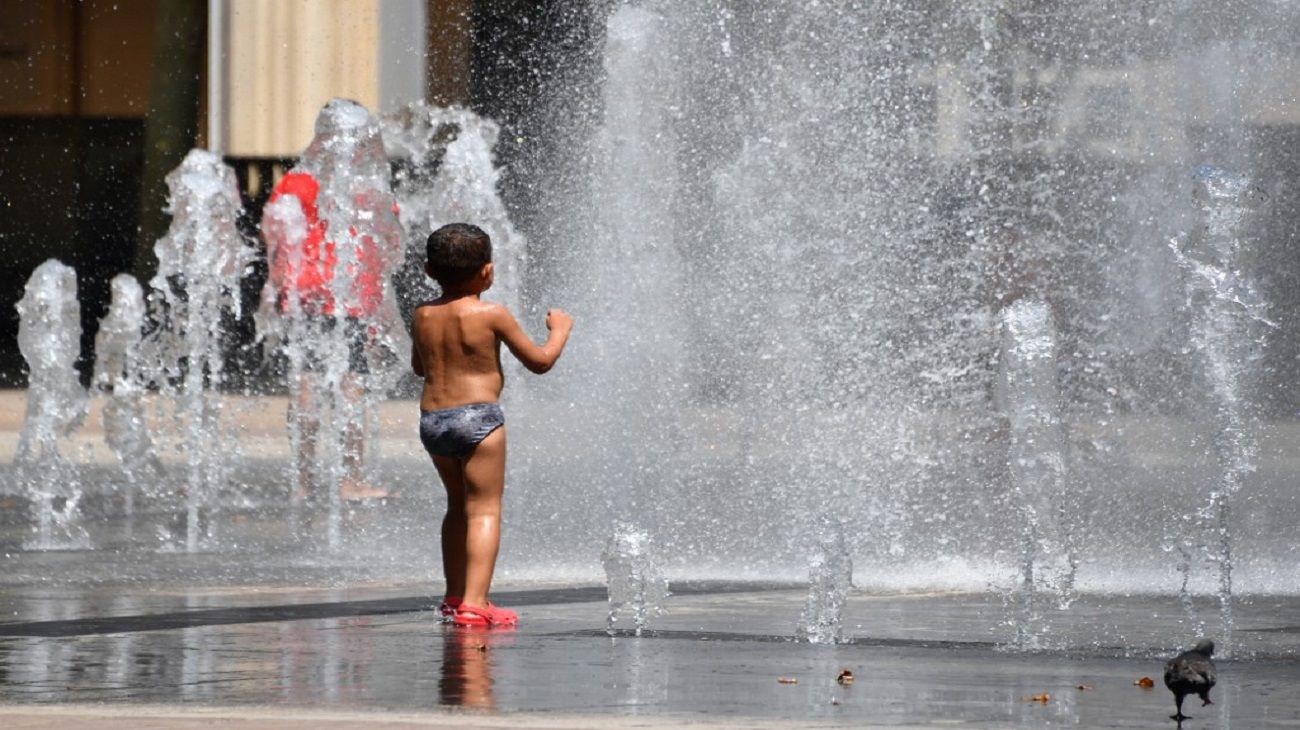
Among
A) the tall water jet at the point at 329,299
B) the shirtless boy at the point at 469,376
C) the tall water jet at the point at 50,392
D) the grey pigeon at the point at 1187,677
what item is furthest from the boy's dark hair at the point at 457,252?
the tall water jet at the point at 50,392

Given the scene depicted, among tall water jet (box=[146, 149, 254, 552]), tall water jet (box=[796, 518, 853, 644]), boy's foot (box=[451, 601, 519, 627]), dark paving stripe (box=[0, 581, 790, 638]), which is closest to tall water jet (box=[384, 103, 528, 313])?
tall water jet (box=[146, 149, 254, 552])

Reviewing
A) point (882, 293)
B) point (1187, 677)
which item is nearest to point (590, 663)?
point (1187, 677)

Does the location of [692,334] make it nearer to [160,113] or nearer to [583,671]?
[583,671]

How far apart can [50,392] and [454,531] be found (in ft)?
21.2

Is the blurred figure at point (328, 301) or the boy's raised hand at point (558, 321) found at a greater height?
the blurred figure at point (328, 301)

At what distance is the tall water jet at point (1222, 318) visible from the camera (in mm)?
11500

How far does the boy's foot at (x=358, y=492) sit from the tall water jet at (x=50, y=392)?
1235 millimetres

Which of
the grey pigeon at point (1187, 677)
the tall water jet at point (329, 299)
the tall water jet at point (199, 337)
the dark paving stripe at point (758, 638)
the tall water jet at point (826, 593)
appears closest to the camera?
the grey pigeon at point (1187, 677)

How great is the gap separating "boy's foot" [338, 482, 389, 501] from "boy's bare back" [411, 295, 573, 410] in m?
4.31

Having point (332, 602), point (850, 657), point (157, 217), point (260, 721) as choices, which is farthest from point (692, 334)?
point (157, 217)

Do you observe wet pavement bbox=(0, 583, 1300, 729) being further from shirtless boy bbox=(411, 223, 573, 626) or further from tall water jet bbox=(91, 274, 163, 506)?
tall water jet bbox=(91, 274, 163, 506)

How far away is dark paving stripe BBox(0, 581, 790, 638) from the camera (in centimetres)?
720

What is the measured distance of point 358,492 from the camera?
459 inches

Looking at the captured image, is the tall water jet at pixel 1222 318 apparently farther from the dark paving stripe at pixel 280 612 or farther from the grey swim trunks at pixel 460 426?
the grey swim trunks at pixel 460 426
